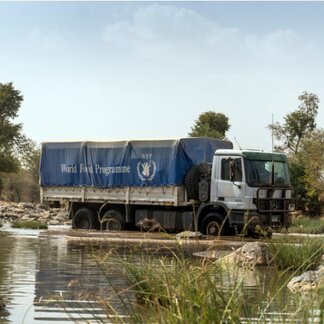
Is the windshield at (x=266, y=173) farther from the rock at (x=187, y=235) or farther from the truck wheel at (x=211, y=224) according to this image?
the rock at (x=187, y=235)

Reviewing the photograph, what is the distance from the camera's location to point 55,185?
29281mm

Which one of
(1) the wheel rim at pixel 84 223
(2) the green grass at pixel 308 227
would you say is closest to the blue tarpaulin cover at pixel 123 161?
(1) the wheel rim at pixel 84 223

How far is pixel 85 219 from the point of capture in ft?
93.0

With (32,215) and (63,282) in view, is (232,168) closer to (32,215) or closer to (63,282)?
(63,282)

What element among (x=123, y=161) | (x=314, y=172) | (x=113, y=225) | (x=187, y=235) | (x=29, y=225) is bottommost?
(x=29, y=225)

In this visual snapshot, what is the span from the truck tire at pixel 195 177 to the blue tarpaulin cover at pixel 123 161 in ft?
1.14

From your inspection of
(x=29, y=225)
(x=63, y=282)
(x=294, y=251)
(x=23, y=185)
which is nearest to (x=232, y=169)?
(x=294, y=251)

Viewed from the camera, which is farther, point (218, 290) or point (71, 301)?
point (71, 301)

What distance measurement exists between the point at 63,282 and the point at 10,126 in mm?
58252

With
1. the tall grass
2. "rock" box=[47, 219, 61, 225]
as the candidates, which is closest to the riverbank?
"rock" box=[47, 219, 61, 225]

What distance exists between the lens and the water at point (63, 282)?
853 cm

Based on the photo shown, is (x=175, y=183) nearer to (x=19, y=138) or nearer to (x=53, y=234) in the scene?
(x=53, y=234)

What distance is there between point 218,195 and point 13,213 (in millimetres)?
23438

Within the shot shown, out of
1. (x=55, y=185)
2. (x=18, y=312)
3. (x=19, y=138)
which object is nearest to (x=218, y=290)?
(x=18, y=312)
